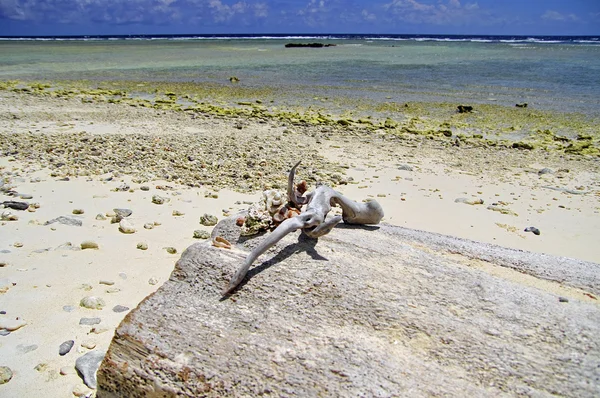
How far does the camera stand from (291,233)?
3.53 metres

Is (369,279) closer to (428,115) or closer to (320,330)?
(320,330)

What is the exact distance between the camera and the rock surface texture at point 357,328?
249 centimetres

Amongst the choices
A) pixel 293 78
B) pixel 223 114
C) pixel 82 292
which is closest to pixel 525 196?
pixel 82 292

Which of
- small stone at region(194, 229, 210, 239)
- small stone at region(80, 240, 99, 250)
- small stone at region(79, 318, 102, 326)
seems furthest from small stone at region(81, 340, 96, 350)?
small stone at region(194, 229, 210, 239)

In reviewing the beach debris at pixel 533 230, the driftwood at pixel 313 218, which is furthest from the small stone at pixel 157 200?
the beach debris at pixel 533 230

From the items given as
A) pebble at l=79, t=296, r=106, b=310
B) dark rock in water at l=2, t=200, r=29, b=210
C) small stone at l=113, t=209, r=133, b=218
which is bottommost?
dark rock in water at l=2, t=200, r=29, b=210

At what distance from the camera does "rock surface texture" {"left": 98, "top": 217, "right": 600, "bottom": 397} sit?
8.16 ft

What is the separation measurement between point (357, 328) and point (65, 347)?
213 centimetres

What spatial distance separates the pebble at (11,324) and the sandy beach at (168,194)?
3cm

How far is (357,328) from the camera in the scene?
2773 millimetres

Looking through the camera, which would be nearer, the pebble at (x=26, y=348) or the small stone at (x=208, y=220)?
the pebble at (x=26, y=348)

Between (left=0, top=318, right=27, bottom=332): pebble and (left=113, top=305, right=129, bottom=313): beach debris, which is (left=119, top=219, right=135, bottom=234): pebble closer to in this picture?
(left=113, top=305, right=129, bottom=313): beach debris

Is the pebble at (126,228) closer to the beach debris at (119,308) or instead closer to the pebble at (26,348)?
the beach debris at (119,308)

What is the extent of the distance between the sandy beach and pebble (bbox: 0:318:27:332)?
0.03m
